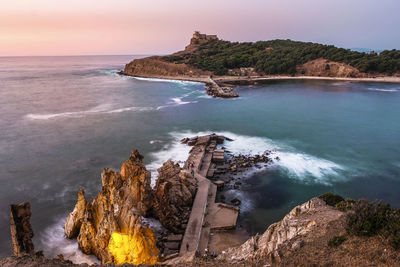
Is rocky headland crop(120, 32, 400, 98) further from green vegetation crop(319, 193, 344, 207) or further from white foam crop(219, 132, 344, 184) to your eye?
green vegetation crop(319, 193, 344, 207)

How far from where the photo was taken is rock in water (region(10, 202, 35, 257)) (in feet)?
42.9

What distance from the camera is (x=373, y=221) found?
34.9 ft

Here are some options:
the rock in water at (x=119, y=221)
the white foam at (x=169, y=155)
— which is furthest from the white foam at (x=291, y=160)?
the rock in water at (x=119, y=221)

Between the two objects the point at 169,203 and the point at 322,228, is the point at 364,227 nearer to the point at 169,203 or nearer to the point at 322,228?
the point at 322,228

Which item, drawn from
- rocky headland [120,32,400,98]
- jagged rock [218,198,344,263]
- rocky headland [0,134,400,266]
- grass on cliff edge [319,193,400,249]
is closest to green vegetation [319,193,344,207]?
rocky headland [0,134,400,266]

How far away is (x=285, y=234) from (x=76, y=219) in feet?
44.3

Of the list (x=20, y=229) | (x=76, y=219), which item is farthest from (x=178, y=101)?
(x=20, y=229)

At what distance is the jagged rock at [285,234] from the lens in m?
11.9

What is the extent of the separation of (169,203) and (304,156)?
1976 centimetres

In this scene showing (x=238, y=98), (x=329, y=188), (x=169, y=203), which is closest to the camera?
(x=169, y=203)

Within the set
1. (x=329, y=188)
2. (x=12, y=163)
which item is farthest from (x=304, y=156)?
(x=12, y=163)

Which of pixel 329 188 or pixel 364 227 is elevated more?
pixel 364 227

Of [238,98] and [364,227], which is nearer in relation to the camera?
[364,227]

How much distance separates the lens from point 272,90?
7688cm
